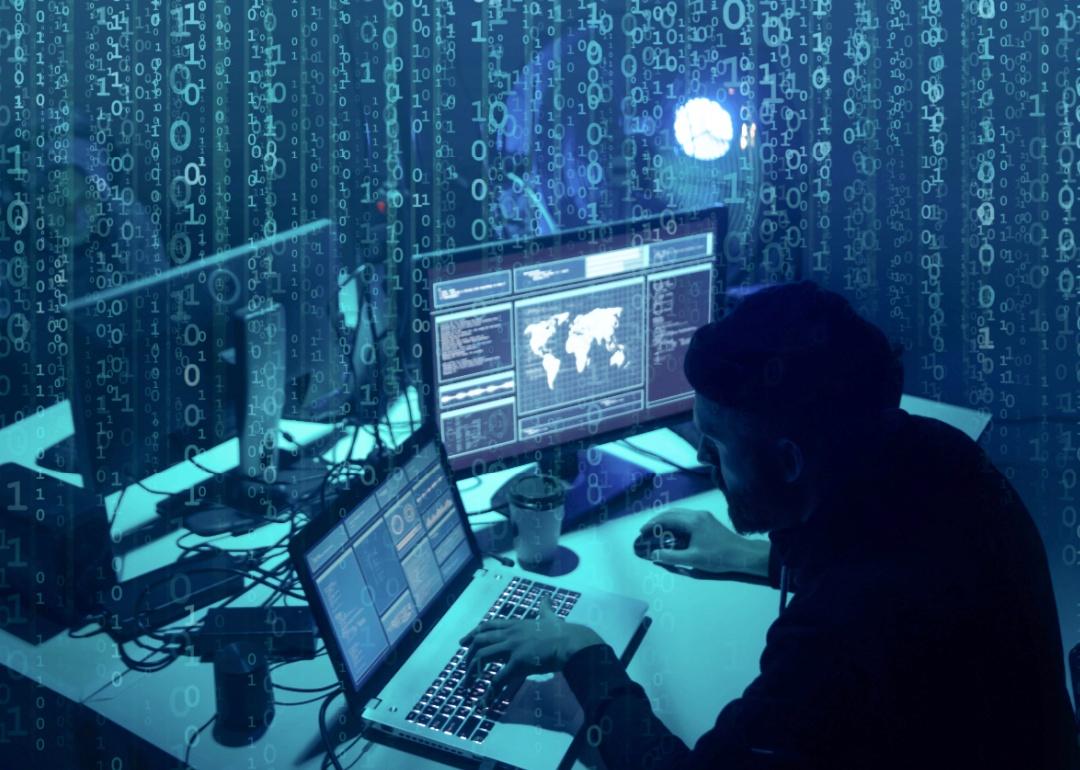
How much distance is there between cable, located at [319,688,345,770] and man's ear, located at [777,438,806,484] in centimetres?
61

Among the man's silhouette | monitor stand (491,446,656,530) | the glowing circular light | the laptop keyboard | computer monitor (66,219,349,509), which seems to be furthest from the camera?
the glowing circular light

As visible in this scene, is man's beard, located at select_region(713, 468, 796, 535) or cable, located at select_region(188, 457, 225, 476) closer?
man's beard, located at select_region(713, 468, 796, 535)

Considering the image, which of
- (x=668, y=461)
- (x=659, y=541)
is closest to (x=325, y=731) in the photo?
(x=659, y=541)

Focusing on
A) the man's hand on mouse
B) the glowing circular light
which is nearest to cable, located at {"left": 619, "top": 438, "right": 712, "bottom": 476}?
the man's hand on mouse

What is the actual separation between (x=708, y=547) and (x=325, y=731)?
0.65m

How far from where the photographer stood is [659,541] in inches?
61.4

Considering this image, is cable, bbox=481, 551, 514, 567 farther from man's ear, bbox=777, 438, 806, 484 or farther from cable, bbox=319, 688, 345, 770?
man's ear, bbox=777, 438, 806, 484

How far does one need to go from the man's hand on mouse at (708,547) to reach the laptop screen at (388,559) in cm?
32

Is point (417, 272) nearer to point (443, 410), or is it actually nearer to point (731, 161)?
point (443, 410)

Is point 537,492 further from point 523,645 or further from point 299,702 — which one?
point 299,702

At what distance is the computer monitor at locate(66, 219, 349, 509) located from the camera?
1.47 m

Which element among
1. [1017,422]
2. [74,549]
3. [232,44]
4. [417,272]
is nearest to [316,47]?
[232,44]

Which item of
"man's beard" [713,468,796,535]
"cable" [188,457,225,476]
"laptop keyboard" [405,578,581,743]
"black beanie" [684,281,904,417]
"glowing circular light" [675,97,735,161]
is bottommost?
"laptop keyboard" [405,578,581,743]

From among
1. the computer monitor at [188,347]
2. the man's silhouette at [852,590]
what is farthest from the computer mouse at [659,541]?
the computer monitor at [188,347]
